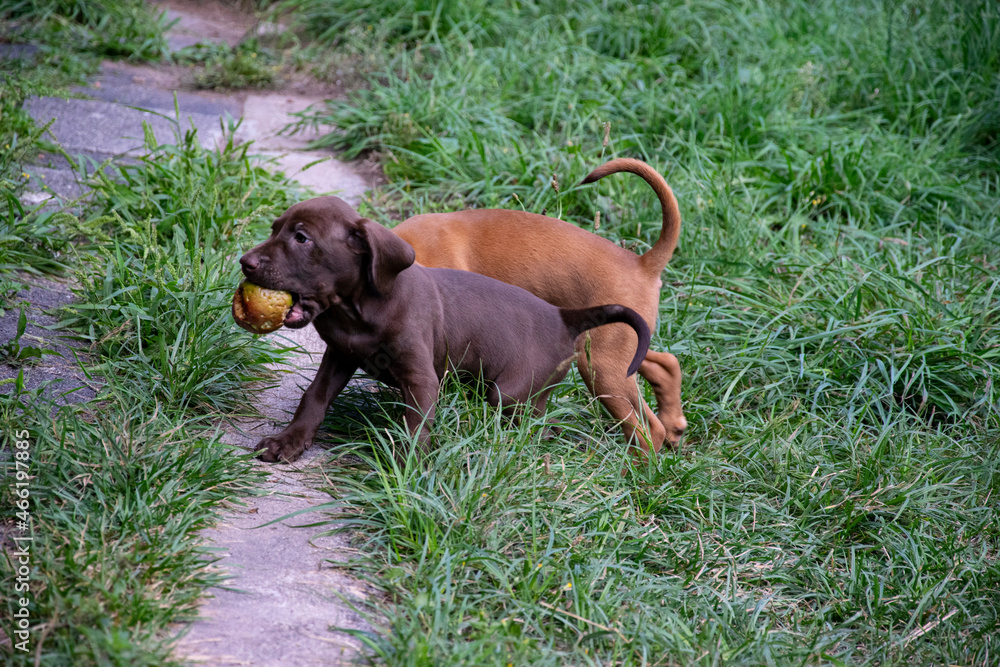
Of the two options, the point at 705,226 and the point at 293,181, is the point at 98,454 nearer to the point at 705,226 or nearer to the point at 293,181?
→ the point at 293,181

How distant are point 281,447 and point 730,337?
8.70ft

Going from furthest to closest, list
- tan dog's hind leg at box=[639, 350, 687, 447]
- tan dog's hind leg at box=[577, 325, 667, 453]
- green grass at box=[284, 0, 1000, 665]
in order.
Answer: tan dog's hind leg at box=[639, 350, 687, 447]
tan dog's hind leg at box=[577, 325, 667, 453]
green grass at box=[284, 0, 1000, 665]

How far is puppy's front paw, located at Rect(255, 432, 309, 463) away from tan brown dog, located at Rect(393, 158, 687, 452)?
3.72 feet

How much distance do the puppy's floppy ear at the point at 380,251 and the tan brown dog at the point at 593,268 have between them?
0.81 m

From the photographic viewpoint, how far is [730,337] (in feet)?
16.0

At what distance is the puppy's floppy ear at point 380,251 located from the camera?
330 cm

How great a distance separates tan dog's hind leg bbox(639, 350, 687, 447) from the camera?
14.2 ft

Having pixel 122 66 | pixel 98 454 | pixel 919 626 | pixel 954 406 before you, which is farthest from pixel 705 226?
pixel 122 66

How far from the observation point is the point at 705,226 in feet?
18.7

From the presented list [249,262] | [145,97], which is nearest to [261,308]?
[249,262]

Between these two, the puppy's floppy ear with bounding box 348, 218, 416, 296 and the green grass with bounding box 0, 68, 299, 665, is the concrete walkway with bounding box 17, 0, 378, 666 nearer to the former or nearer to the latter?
the green grass with bounding box 0, 68, 299, 665
